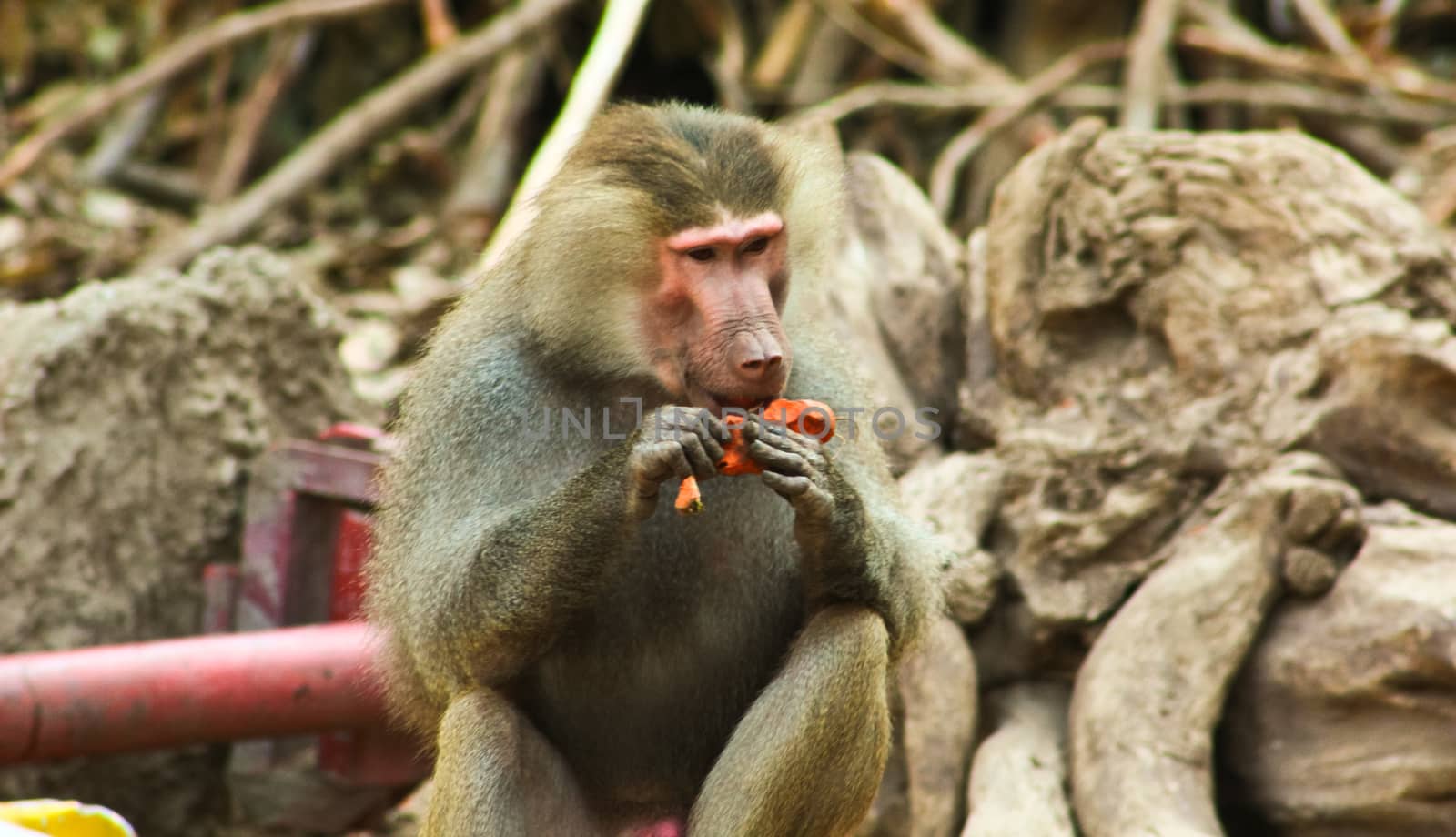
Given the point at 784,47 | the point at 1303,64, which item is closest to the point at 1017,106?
the point at 1303,64

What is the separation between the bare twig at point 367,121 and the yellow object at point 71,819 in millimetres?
4326

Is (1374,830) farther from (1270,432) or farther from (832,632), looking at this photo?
(832,632)

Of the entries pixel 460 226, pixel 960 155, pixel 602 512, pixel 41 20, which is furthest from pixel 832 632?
pixel 41 20

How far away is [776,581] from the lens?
10.6ft

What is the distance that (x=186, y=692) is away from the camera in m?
3.62

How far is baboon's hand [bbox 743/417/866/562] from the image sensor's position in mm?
2832

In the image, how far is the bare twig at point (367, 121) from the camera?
709 cm

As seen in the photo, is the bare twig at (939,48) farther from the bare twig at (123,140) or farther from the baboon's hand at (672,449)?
the baboon's hand at (672,449)

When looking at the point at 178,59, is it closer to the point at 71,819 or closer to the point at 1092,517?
the point at 71,819

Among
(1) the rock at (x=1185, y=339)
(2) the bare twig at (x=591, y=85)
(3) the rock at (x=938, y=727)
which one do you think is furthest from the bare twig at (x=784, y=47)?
(3) the rock at (x=938, y=727)

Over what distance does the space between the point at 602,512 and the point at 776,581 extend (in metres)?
0.54

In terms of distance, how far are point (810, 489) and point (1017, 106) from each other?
4.32 m

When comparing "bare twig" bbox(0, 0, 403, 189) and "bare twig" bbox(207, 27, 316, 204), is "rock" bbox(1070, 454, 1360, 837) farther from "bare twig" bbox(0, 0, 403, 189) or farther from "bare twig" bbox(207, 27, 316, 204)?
"bare twig" bbox(207, 27, 316, 204)

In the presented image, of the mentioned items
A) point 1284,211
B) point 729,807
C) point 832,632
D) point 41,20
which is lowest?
point 729,807
